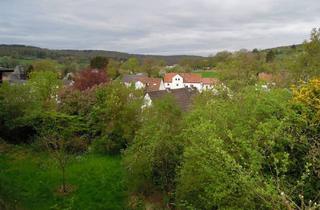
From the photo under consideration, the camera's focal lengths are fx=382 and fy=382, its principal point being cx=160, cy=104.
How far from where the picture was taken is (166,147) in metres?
16.5

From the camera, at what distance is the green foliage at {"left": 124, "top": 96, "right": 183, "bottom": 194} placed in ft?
53.9

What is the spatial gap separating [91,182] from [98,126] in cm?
758

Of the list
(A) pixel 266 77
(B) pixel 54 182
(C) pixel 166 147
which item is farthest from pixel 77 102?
(A) pixel 266 77

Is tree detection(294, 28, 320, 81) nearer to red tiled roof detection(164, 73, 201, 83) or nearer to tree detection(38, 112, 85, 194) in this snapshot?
tree detection(38, 112, 85, 194)

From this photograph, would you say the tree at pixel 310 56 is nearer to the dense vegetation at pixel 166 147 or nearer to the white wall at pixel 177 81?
the dense vegetation at pixel 166 147

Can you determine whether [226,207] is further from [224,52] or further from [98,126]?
[224,52]

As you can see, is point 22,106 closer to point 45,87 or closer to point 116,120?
point 45,87

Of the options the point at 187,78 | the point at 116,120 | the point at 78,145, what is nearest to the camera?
the point at 78,145

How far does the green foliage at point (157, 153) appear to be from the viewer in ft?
53.9

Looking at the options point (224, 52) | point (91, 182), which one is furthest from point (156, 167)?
point (224, 52)

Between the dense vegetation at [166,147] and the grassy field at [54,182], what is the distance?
6 centimetres

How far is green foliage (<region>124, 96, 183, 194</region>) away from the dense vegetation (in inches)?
2.0

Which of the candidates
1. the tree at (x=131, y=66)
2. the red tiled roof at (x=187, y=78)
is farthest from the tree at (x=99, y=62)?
the tree at (x=131, y=66)

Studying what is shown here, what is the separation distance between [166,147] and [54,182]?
725cm
